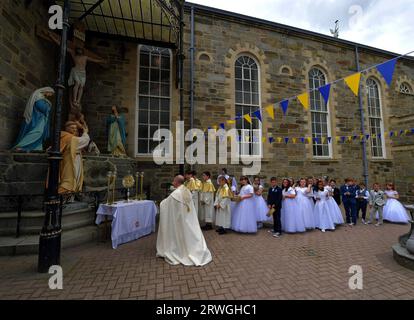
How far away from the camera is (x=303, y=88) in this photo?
1194 cm

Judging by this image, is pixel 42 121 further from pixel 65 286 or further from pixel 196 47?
pixel 196 47

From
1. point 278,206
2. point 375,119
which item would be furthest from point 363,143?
point 278,206

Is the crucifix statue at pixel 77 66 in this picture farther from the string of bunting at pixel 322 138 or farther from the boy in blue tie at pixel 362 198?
the boy in blue tie at pixel 362 198

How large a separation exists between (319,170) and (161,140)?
8932 millimetres

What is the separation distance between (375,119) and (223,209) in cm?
1379

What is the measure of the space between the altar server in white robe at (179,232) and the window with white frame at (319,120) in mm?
10235

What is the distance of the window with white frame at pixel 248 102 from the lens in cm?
Answer: 1077

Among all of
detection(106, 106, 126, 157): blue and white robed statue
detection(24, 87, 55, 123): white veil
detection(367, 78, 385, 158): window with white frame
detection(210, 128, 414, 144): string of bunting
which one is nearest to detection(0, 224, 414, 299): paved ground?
detection(24, 87, 55, 123): white veil

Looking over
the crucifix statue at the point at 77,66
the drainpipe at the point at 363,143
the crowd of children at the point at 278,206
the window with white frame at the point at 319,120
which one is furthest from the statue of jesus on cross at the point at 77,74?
the drainpipe at the point at 363,143

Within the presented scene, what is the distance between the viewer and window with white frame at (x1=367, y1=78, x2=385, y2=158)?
13.6 m

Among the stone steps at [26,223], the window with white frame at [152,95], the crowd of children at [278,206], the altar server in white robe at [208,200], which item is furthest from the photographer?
the window with white frame at [152,95]

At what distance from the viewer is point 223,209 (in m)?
6.51

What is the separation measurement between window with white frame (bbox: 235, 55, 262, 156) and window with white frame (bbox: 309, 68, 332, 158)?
371 cm

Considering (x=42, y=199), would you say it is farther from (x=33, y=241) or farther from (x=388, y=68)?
(x=388, y=68)
